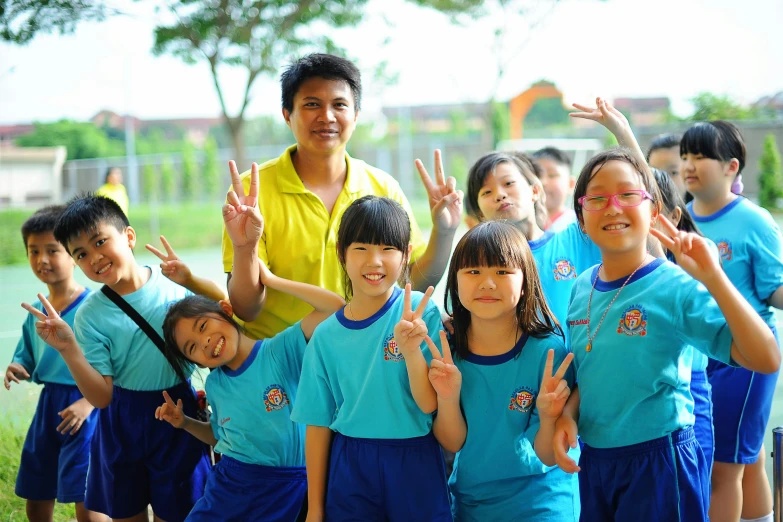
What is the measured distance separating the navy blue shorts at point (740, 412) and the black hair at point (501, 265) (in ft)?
3.90

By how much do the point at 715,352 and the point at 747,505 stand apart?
6.02 feet

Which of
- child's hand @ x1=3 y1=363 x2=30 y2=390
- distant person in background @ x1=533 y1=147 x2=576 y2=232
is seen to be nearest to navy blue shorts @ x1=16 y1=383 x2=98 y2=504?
child's hand @ x1=3 y1=363 x2=30 y2=390

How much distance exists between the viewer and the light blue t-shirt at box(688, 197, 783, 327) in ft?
9.82

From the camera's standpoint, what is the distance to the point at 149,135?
60.0 ft

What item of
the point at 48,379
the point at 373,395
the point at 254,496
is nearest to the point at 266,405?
the point at 254,496

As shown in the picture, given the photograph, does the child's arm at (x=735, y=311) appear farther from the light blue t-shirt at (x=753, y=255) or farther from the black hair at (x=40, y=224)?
the black hair at (x=40, y=224)

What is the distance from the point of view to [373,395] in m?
2.12

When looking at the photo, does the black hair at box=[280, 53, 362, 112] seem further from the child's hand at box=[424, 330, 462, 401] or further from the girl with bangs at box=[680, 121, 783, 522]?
the girl with bangs at box=[680, 121, 783, 522]

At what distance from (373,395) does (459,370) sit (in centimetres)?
25

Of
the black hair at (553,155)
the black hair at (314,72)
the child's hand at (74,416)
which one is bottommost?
the child's hand at (74,416)

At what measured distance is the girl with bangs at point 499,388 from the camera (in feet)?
6.77

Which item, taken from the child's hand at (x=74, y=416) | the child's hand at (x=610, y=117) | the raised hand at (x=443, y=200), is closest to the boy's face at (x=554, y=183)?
the child's hand at (x=610, y=117)

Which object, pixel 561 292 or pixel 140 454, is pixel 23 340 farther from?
pixel 561 292

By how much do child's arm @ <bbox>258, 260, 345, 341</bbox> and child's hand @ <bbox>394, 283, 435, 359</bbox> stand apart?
45cm
